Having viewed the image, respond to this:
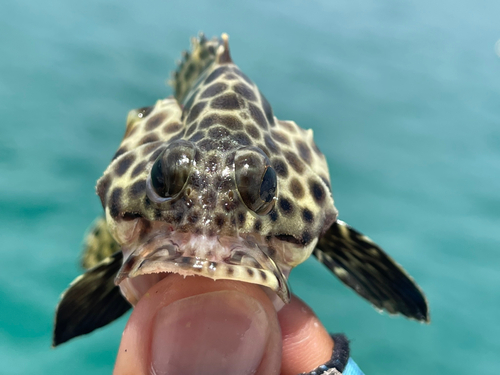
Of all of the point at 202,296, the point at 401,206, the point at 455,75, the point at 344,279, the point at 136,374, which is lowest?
the point at 136,374

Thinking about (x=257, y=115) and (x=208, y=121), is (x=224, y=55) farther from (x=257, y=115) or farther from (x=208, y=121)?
(x=208, y=121)

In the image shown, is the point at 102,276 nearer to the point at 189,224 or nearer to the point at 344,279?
the point at 189,224

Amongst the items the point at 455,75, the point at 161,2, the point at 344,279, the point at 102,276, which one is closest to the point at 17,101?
the point at 161,2

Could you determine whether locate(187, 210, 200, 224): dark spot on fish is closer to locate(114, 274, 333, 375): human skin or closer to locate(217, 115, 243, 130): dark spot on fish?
locate(114, 274, 333, 375): human skin

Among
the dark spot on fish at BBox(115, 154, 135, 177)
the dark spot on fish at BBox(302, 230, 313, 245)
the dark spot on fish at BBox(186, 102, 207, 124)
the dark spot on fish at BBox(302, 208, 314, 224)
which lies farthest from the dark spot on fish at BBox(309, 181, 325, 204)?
the dark spot on fish at BBox(115, 154, 135, 177)

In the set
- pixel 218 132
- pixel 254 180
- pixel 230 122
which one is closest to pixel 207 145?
pixel 218 132

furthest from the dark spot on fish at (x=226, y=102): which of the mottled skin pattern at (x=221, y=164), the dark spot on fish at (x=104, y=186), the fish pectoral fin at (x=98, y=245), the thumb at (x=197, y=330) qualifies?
the fish pectoral fin at (x=98, y=245)
